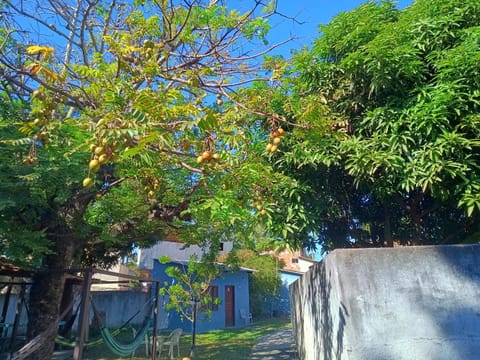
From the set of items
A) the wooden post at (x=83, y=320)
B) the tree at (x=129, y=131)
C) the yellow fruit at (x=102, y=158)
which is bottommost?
the wooden post at (x=83, y=320)

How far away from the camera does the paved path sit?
874cm

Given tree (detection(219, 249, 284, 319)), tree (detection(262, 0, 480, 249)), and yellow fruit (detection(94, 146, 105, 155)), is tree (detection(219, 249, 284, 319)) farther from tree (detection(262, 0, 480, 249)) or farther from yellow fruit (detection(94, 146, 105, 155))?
yellow fruit (detection(94, 146, 105, 155))

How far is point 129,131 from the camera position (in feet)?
6.71

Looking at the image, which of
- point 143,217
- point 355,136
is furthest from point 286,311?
point 355,136

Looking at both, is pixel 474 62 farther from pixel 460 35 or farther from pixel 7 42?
pixel 7 42

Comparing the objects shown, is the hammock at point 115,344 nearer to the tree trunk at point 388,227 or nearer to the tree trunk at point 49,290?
the tree trunk at point 49,290

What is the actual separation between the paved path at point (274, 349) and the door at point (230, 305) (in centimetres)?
484

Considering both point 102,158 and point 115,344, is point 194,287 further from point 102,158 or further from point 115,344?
point 102,158

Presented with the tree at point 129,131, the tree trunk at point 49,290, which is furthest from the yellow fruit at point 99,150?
the tree trunk at point 49,290

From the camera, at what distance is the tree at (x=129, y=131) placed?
269 cm

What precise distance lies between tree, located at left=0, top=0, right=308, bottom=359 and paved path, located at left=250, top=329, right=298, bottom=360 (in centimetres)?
356

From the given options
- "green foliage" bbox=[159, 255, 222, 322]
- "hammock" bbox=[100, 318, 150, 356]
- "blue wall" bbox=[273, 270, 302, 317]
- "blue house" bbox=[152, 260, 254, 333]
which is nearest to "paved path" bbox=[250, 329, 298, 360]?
"green foliage" bbox=[159, 255, 222, 322]

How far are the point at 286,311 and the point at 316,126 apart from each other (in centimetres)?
2106

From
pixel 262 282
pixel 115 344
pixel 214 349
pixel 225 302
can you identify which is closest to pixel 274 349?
pixel 214 349
